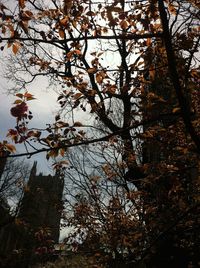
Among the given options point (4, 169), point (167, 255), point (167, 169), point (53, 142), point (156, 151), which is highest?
point (4, 169)

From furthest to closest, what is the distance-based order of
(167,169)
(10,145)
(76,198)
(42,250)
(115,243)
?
1. (76,198)
2. (42,250)
3. (115,243)
4. (167,169)
5. (10,145)

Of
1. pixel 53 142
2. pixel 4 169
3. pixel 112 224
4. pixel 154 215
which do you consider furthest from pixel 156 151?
pixel 4 169

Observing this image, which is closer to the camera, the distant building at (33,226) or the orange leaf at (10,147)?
the orange leaf at (10,147)

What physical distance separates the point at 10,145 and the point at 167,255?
712 centimetres

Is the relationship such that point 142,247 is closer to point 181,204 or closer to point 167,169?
point 181,204

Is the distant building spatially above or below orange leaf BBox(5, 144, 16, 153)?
above

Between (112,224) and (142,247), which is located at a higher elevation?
(112,224)

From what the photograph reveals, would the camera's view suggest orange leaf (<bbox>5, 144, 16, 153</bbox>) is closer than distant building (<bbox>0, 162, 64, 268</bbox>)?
Yes

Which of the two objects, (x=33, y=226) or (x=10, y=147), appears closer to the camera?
(x=10, y=147)

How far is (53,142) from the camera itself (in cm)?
419

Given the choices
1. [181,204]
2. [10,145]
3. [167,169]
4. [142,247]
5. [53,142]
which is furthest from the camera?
[142,247]

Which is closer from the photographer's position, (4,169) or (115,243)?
(115,243)

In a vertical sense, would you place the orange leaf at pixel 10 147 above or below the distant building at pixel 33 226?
below

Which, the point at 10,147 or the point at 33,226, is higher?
the point at 33,226
